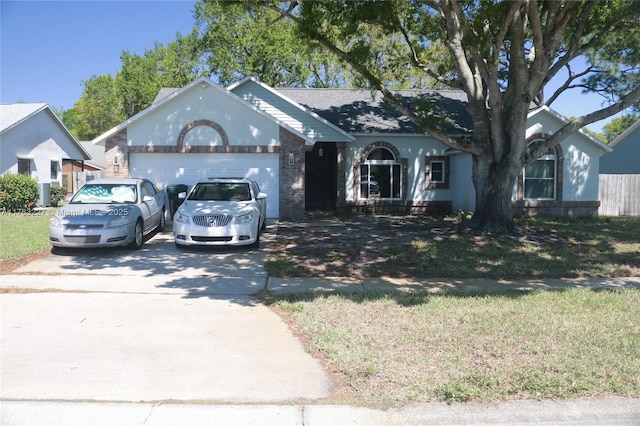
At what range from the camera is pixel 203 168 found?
1755 centimetres

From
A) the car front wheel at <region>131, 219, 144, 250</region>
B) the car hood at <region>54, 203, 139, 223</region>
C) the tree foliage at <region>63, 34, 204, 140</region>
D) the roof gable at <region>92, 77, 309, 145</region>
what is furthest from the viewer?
the tree foliage at <region>63, 34, 204, 140</region>

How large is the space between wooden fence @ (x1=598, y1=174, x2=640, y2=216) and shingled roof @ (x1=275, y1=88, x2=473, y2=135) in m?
6.43

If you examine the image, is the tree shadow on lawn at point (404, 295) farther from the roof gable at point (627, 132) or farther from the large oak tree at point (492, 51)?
the roof gable at point (627, 132)

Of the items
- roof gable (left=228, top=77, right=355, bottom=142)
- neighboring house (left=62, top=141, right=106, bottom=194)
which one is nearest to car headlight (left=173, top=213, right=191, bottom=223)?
roof gable (left=228, top=77, right=355, bottom=142)

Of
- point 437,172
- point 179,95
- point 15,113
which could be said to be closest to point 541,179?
point 437,172

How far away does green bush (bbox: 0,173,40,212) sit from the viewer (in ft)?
62.4

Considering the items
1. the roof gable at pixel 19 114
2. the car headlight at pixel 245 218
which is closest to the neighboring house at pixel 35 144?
the roof gable at pixel 19 114

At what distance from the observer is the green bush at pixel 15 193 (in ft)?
62.4

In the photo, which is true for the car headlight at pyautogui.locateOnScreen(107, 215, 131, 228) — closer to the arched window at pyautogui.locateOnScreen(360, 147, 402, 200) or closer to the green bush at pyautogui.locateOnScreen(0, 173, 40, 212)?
the green bush at pyautogui.locateOnScreen(0, 173, 40, 212)

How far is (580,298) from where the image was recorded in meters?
7.54

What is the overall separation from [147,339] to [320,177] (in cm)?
1762

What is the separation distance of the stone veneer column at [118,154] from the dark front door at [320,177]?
26.0ft

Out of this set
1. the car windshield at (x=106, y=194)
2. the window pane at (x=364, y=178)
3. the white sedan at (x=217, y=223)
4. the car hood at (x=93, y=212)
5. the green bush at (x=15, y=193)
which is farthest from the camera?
the window pane at (x=364, y=178)

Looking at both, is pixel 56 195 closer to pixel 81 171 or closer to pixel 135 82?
pixel 81 171
